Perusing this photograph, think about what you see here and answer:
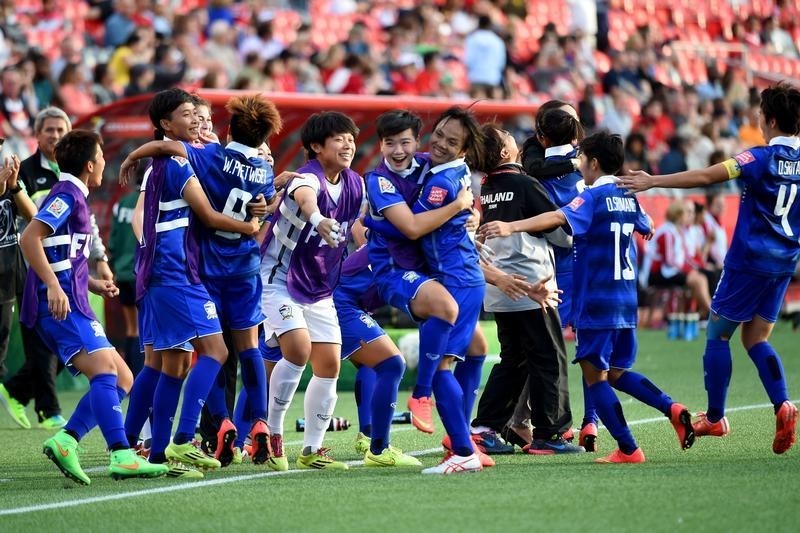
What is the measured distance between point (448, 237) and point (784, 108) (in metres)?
2.04

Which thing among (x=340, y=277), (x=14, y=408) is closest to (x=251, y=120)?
(x=340, y=277)

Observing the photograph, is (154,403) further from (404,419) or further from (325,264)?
(404,419)

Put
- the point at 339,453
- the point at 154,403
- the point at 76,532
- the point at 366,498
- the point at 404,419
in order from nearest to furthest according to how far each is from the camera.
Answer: the point at 76,532 → the point at 366,498 → the point at 154,403 → the point at 339,453 → the point at 404,419

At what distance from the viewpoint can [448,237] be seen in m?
7.16

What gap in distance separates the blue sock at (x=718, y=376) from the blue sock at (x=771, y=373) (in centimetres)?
19

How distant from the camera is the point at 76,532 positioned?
5633mm

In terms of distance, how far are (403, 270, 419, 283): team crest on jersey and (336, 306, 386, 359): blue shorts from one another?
701mm

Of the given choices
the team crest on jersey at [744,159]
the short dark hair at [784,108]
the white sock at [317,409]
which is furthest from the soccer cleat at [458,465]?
the short dark hair at [784,108]

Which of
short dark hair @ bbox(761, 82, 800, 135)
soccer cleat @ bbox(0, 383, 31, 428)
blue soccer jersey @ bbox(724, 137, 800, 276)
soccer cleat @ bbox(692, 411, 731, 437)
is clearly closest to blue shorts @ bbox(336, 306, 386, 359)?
soccer cleat @ bbox(692, 411, 731, 437)

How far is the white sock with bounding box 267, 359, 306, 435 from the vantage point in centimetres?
766

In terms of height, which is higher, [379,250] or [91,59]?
[91,59]

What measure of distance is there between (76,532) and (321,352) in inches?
88.2

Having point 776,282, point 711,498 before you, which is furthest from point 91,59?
point 711,498

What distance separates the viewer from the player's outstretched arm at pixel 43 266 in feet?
22.8
